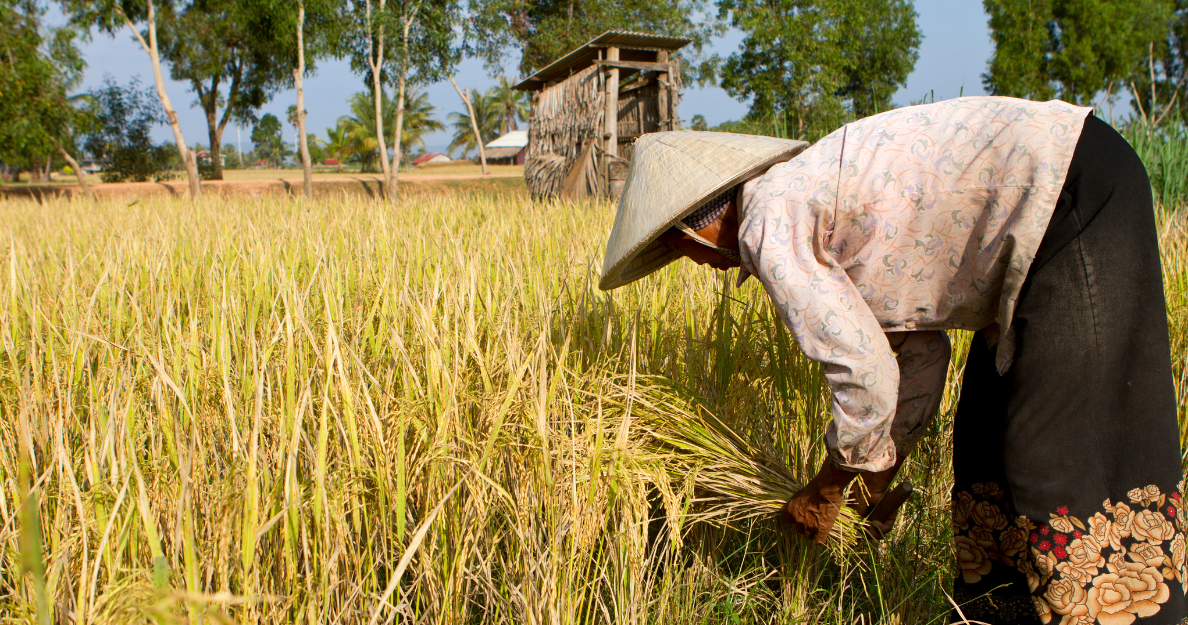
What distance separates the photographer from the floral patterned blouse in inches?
43.4

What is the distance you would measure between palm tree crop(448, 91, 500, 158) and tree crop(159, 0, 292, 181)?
23.1 meters

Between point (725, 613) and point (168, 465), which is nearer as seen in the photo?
point (168, 465)

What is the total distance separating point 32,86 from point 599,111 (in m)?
10.6

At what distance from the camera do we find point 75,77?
48.9 ft

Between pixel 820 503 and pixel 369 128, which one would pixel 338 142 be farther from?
pixel 820 503

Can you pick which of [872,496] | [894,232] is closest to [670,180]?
[894,232]

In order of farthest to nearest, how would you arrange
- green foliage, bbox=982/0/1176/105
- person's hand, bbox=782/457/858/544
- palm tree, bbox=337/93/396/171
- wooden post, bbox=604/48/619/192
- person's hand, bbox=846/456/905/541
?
palm tree, bbox=337/93/396/171, green foliage, bbox=982/0/1176/105, wooden post, bbox=604/48/619/192, person's hand, bbox=846/456/905/541, person's hand, bbox=782/457/858/544

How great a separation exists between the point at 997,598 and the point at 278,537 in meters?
1.26

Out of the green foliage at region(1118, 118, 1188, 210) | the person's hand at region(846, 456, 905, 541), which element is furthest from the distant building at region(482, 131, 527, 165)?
the person's hand at region(846, 456, 905, 541)

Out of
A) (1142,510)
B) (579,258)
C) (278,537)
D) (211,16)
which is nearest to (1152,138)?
(579,258)

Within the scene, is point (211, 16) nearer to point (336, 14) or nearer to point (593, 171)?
point (336, 14)

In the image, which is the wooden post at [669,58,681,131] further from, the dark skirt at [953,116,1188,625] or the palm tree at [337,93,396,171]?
the palm tree at [337,93,396,171]

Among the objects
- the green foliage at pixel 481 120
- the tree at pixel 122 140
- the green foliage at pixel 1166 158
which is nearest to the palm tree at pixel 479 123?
the green foliage at pixel 481 120

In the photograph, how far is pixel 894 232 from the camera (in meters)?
1.19
